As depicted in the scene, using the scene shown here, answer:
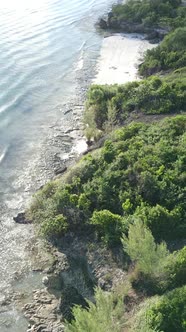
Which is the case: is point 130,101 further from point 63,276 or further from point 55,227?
point 63,276

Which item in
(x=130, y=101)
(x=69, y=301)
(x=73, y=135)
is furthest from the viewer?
(x=73, y=135)

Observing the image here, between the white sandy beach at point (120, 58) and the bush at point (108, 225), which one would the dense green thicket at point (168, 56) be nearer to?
the white sandy beach at point (120, 58)

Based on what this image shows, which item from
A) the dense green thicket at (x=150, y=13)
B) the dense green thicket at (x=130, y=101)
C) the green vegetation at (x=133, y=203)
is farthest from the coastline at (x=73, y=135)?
the dense green thicket at (x=150, y=13)

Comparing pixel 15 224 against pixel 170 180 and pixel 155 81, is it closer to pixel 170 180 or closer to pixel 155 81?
pixel 170 180

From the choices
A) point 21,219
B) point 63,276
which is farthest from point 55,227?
point 21,219

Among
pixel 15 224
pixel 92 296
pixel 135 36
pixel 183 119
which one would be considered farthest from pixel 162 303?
pixel 135 36

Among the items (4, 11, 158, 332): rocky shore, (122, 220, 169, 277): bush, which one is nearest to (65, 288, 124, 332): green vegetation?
(122, 220, 169, 277): bush
